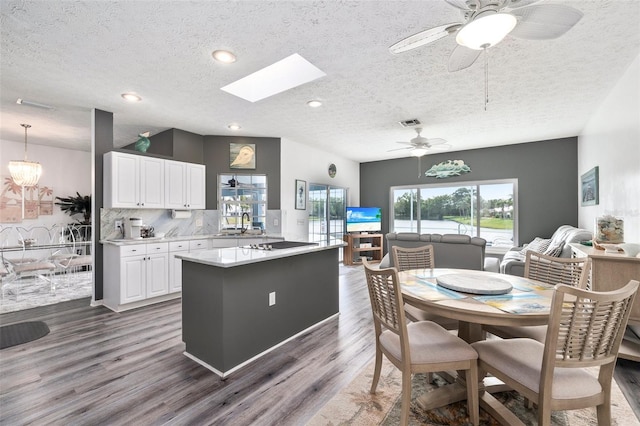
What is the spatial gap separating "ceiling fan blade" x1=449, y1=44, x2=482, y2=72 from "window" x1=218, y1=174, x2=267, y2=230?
395 centimetres

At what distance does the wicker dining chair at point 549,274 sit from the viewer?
1995 mm

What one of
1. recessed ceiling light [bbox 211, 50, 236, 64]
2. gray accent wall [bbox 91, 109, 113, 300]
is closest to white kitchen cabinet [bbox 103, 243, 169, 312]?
gray accent wall [bbox 91, 109, 113, 300]

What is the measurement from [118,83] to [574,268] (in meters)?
4.75

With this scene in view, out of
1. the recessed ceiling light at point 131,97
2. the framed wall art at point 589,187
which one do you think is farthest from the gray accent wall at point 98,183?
the framed wall art at point 589,187

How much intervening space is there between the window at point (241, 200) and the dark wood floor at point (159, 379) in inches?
94.2

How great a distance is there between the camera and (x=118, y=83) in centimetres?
315

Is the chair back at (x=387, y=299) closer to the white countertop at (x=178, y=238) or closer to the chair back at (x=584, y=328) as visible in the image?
the chair back at (x=584, y=328)

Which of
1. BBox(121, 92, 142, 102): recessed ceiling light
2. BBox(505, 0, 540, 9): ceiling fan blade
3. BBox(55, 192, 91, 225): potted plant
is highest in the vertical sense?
BBox(121, 92, 142, 102): recessed ceiling light

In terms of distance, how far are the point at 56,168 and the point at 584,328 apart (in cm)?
870

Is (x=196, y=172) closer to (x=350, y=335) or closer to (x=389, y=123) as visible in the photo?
(x=389, y=123)

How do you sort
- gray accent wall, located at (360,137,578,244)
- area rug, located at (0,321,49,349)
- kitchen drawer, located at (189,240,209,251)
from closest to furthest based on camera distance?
area rug, located at (0,321,49,349), kitchen drawer, located at (189,240,209,251), gray accent wall, located at (360,137,578,244)

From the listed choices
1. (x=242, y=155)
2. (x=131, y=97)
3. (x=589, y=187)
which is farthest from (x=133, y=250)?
(x=589, y=187)

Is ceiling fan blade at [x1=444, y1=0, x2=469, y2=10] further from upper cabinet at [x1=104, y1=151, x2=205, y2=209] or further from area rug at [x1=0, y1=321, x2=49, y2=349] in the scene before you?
area rug at [x1=0, y1=321, x2=49, y2=349]

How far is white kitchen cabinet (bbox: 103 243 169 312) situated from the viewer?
12.3 feet
